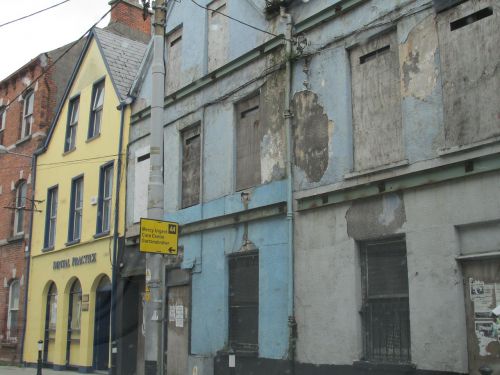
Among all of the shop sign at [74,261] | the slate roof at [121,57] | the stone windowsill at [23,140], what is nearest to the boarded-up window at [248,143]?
the slate roof at [121,57]

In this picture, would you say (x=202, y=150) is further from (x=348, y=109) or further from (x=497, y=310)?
(x=497, y=310)

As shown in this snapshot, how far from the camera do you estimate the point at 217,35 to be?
1509 cm

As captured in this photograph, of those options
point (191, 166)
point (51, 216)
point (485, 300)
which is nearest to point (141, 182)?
point (191, 166)

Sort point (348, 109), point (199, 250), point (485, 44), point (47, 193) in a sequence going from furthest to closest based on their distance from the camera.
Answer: point (47, 193) → point (199, 250) → point (348, 109) → point (485, 44)

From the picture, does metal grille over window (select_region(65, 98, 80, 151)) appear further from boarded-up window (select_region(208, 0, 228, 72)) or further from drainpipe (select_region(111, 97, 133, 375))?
boarded-up window (select_region(208, 0, 228, 72))

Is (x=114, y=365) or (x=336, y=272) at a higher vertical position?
(x=336, y=272)

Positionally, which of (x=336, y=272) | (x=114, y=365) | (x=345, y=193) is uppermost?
(x=345, y=193)

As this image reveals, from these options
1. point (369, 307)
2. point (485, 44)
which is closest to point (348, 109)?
point (485, 44)

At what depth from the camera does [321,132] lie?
11703 millimetres

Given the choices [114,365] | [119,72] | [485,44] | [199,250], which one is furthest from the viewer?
[119,72]

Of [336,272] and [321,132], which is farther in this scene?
[321,132]

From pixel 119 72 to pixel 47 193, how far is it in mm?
5214

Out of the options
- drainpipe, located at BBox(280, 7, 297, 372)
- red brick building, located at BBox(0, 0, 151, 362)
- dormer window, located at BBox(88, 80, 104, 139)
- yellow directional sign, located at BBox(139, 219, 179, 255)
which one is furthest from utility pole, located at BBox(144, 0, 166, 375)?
red brick building, located at BBox(0, 0, 151, 362)

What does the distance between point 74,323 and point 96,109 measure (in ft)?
22.1
